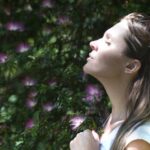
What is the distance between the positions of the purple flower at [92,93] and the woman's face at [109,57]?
4.92 feet

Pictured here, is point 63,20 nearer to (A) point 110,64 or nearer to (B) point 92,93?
(B) point 92,93

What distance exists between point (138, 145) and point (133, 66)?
0.27 m

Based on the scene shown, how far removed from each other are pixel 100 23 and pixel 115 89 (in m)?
1.87


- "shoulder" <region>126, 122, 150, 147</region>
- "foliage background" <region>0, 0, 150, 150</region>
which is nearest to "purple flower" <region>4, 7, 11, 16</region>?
"foliage background" <region>0, 0, 150, 150</region>

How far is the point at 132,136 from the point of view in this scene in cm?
171

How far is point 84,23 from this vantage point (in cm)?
373

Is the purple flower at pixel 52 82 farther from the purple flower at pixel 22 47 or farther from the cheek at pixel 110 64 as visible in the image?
the cheek at pixel 110 64

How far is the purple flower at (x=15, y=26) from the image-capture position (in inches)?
156

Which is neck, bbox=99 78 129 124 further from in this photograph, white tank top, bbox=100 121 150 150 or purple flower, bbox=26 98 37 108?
purple flower, bbox=26 98 37 108

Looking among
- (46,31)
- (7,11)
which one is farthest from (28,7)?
(46,31)

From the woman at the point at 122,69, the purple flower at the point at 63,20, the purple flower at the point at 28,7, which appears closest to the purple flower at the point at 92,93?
the purple flower at the point at 63,20

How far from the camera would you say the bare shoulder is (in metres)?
1.68

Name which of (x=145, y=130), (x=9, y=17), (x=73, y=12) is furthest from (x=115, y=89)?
(x=9, y=17)

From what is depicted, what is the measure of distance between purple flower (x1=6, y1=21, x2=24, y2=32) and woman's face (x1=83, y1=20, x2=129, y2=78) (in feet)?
7.13
